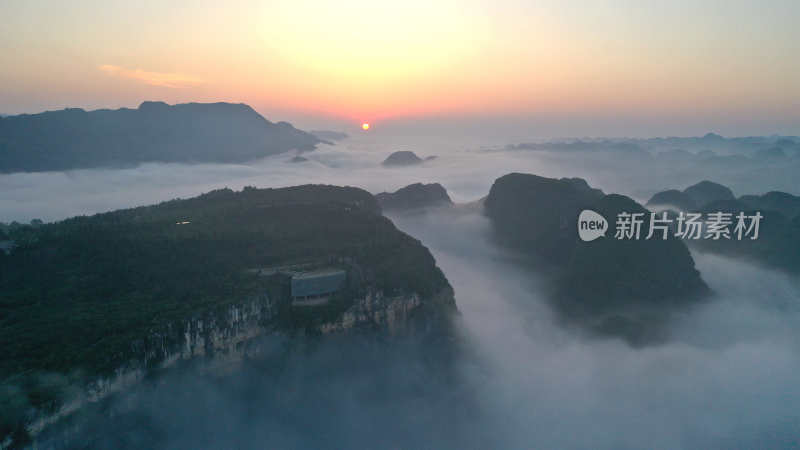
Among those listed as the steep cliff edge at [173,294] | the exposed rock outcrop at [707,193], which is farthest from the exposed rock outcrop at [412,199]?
the exposed rock outcrop at [707,193]

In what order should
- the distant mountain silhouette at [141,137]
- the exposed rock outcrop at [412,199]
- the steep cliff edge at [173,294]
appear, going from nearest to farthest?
the steep cliff edge at [173,294] → the exposed rock outcrop at [412,199] → the distant mountain silhouette at [141,137]

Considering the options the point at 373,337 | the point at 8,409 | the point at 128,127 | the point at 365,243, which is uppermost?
the point at 128,127

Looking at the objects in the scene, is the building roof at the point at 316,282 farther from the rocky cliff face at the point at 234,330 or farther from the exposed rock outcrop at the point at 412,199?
the exposed rock outcrop at the point at 412,199

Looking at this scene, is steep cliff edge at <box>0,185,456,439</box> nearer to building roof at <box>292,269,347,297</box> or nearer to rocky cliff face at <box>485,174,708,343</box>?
building roof at <box>292,269,347,297</box>

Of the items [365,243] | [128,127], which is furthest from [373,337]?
[128,127]

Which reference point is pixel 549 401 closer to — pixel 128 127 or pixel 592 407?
pixel 592 407

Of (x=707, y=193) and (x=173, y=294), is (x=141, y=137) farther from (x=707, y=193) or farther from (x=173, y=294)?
(x=707, y=193)

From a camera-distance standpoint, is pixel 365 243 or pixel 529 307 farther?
pixel 529 307
